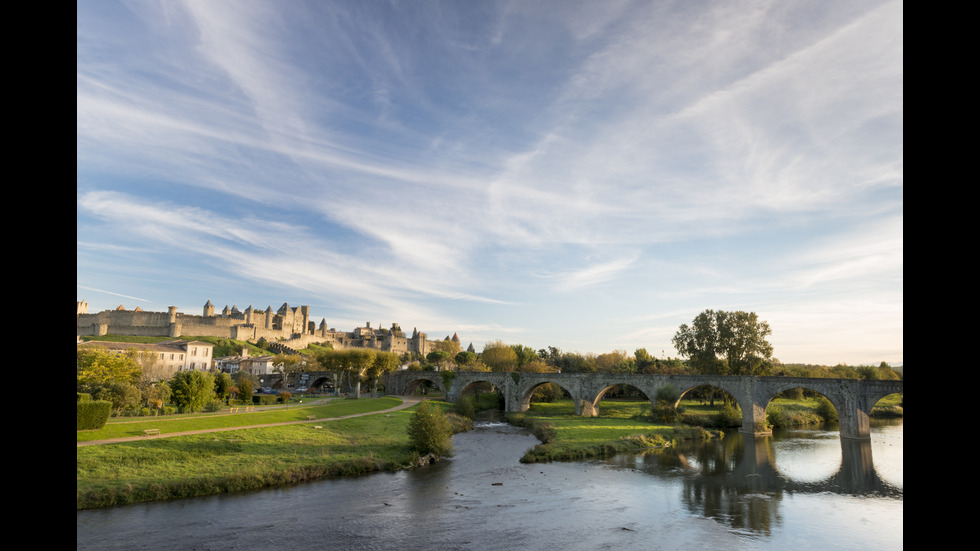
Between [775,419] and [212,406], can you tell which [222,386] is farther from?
[775,419]

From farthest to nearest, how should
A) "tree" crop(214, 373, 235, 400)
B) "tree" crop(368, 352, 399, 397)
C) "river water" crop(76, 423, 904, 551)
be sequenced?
"tree" crop(368, 352, 399, 397) → "tree" crop(214, 373, 235, 400) → "river water" crop(76, 423, 904, 551)

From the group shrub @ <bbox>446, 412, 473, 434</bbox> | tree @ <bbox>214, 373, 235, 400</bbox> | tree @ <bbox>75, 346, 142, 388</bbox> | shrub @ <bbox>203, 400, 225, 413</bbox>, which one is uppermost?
tree @ <bbox>75, 346, 142, 388</bbox>

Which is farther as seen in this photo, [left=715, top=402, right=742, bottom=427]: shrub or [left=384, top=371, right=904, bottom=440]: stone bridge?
[left=715, top=402, right=742, bottom=427]: shrub

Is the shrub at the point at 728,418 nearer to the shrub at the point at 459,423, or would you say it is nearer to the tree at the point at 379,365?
the shrub at the point at 459,423

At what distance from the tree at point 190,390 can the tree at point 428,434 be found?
59.9 feet

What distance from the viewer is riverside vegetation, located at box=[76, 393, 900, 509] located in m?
21.4

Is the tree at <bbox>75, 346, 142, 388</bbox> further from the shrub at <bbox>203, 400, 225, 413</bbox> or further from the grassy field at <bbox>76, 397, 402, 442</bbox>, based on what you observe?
the grassy field at <bbox>76, 397, 402, 442</bbox>

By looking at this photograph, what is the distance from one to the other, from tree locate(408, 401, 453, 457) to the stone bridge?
2430 centimetres

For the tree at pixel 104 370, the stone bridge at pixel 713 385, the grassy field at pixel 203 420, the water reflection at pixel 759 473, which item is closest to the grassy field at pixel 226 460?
the grassy field at pixel 203 420

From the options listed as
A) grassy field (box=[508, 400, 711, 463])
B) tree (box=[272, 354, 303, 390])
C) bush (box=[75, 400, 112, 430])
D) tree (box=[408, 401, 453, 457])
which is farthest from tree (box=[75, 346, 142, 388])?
tree (box=[272, 354, 303, 390])

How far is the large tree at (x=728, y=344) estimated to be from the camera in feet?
189

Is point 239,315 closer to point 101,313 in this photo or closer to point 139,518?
point 101,313
